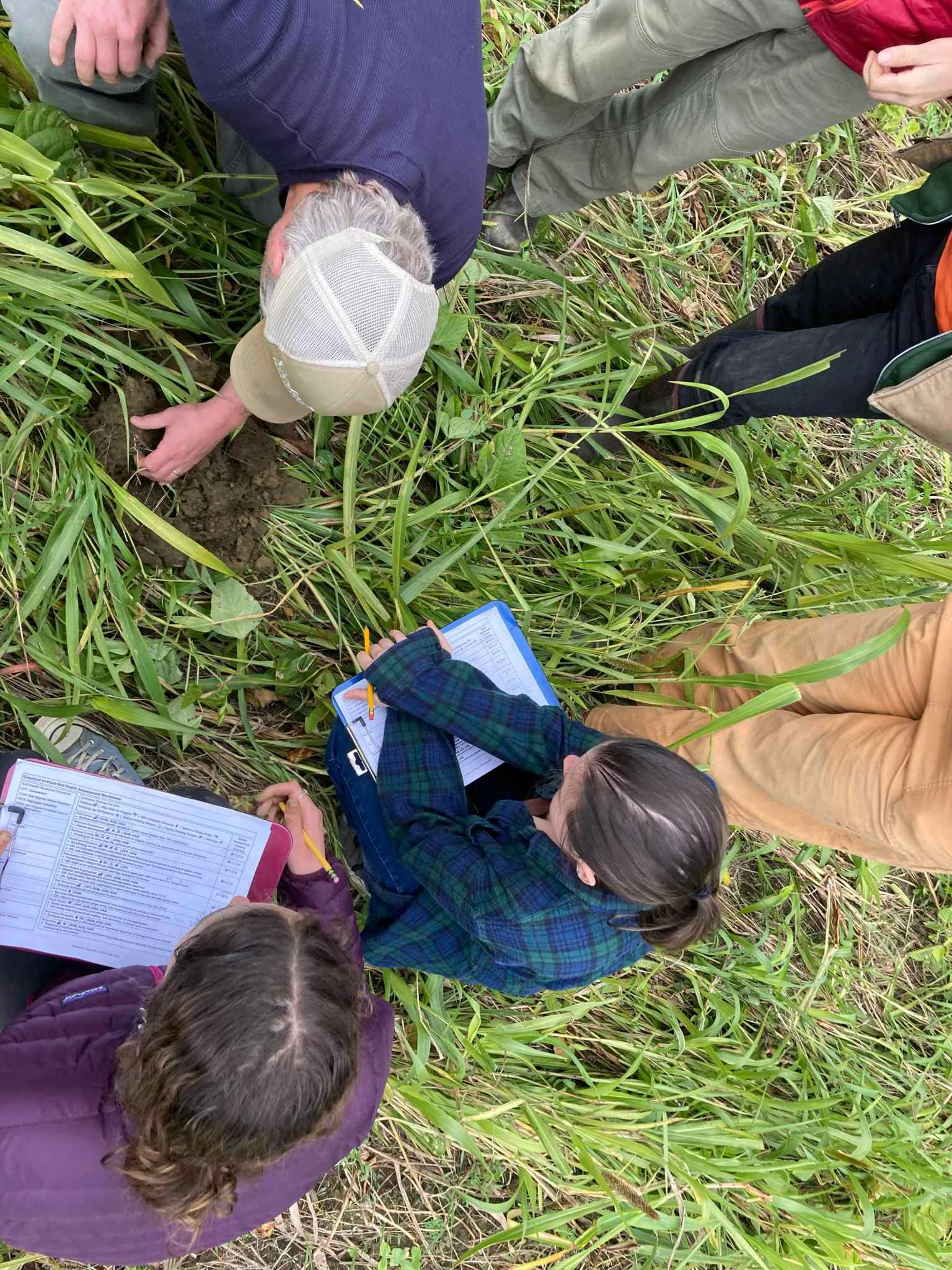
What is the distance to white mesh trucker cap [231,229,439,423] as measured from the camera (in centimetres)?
100

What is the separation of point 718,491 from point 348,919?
127 cm

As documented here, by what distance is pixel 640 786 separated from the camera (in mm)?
1146

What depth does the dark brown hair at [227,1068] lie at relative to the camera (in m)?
0.93

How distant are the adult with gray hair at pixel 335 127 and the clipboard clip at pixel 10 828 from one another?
0.78 meters

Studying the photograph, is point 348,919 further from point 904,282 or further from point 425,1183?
point 904,282

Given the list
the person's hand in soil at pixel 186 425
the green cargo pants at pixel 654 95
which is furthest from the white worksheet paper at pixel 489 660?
the green cargo pants at pixel 654 95

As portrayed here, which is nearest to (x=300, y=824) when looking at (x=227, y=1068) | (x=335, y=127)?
(x=227, y=1068)

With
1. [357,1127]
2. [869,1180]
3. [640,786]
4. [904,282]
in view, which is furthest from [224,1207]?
[904,282]

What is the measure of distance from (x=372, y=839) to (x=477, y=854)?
26cm

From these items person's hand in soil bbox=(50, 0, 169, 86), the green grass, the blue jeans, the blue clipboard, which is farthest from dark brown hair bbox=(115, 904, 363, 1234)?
person's hand in soil bbox=(50, 0, 169, 86)

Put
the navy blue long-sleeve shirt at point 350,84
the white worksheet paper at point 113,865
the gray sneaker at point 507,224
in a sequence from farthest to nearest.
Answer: the gray sneaker at point 507,224, the white worksheet paper at point 113,865, the navy blue long-sleeve shirt at point 350,84

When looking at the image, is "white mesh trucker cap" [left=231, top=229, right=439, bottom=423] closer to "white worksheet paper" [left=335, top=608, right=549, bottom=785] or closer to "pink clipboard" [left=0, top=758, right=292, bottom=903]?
"white worksheet paper" [left=335, top=608, right=549, bottom=785]

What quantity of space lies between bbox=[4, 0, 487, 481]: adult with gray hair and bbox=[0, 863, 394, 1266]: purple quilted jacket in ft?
3.25

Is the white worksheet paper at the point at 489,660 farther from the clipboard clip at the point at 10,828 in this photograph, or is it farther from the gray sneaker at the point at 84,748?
the clipboard clip at the point at 10,828
